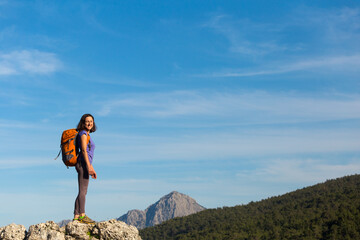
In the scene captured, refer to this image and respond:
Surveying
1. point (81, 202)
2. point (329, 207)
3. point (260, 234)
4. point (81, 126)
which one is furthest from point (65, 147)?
point (329, 207)

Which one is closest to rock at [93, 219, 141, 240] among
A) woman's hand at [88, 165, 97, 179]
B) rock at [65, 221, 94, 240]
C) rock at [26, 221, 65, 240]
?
rock at [65, 221, 94, 240]

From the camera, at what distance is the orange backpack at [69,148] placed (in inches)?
561

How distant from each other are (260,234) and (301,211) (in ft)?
104

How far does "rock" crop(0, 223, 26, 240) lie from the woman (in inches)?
71.5

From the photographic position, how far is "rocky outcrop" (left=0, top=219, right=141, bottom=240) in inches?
543

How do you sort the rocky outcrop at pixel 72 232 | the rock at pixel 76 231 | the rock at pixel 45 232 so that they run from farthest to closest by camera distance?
the rock at pixel 76 231, the rocky outcrop at pixel 72 232, the rock at pixel 45 232

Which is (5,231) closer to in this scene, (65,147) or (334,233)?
(65,147)

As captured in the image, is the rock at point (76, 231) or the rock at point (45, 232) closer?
the rock at point (45, 232)

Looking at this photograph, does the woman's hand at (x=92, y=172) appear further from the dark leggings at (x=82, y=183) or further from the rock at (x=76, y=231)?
the rock at (x=76, y=231)

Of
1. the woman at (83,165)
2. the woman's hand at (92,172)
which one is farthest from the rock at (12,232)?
the woman's hand at (92,172)

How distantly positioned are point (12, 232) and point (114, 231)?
3462mm

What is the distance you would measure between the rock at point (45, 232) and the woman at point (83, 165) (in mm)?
810

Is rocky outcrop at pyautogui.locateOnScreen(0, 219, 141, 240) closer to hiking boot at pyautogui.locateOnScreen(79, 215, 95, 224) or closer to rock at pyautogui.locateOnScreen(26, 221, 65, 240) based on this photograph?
rock at pyautogui.locateOnScreen(26, 221, 65, 240)

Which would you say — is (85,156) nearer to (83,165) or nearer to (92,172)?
(83,165)
